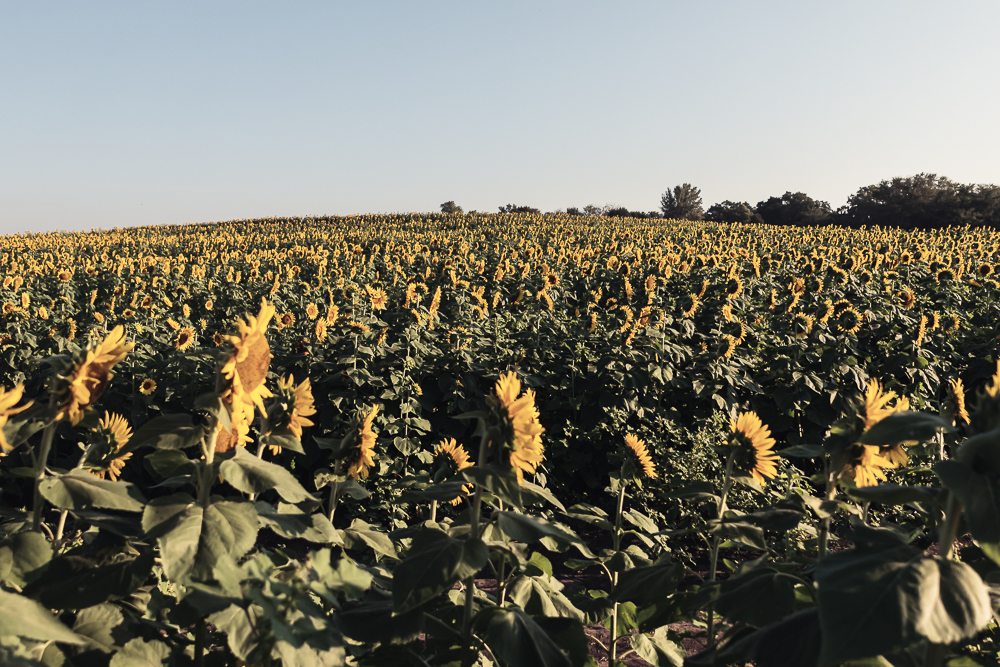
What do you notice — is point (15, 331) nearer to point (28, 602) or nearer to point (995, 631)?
point (28, 602)

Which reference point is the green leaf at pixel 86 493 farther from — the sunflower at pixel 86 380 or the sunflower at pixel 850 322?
the sunflower at pixel 850 322

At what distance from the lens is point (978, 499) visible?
917mm

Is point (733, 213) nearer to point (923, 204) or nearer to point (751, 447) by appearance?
point (923, 204)

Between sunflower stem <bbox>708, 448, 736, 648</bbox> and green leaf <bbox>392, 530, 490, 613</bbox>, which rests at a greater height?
green leaf <bbox>392, 530, 490, 613</bbox>

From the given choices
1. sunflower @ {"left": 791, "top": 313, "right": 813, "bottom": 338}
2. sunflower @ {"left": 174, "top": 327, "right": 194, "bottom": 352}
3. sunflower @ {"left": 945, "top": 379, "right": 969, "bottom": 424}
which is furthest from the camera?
sunflower @ {"left": 791, "top": 313, "right": 813, "bottom": 338}

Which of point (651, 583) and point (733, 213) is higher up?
point (733, 213)

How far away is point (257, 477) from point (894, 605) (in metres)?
1.18

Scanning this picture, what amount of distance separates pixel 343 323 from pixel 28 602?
6123mm

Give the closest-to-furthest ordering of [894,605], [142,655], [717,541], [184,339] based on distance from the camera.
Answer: [894,605]
[142,655]
[717,541]
[184,339]

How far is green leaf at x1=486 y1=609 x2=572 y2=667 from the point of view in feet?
4.33

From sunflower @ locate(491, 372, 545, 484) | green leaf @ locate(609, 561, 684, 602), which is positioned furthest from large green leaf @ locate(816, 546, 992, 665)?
green leaf @ locate(609, 561, 684, 602)

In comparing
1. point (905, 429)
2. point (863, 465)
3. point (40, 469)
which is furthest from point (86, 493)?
point (863, 465)

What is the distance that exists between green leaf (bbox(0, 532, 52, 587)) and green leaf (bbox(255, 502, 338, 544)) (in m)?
0.41

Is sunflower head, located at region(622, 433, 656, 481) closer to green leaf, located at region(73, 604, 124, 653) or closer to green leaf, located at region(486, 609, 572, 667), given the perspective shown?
green leaf, located at region(486, 609, 572, 667)
